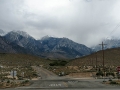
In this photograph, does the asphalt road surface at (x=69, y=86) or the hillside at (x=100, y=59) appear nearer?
the asphalt road surface at (x=69, y=86)

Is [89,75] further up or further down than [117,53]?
further down

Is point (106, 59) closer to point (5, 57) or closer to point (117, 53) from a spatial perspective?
point (117, 53)

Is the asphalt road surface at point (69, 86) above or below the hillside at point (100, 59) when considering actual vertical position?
below

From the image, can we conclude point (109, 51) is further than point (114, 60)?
Yes

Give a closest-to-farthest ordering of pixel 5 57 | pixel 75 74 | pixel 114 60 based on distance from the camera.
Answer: pixel 75 74 → pixel 114 60 → pixel 5 57

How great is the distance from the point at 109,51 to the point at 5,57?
82.9 m

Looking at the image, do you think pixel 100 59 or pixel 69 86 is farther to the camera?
pixel 100 59

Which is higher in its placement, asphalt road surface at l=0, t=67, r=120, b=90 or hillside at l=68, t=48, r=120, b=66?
hillside at l=68, t=48, r=120, b=66

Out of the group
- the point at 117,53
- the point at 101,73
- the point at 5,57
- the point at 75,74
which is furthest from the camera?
the point at 5,57

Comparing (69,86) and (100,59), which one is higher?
(100,59)

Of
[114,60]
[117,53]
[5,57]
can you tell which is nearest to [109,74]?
[114,60]

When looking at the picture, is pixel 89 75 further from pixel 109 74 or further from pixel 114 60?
pixel 114 60

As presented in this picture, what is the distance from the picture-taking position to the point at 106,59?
469 feet

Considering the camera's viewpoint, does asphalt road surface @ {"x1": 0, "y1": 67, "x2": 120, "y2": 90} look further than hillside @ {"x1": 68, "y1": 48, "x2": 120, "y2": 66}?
No
